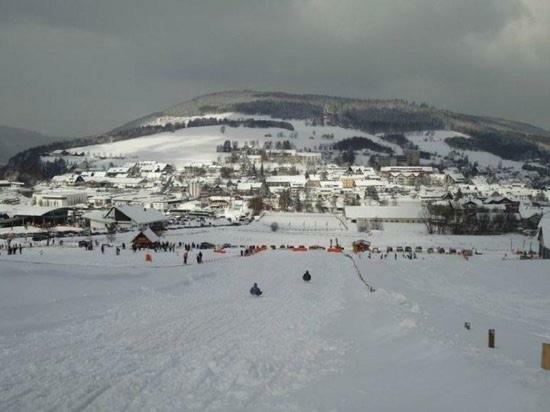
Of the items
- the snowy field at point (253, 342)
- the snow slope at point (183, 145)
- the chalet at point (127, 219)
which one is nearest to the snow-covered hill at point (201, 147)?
the snow slope at point (183, 145)

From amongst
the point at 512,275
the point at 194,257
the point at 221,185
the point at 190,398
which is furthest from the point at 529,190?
the point at 190,398

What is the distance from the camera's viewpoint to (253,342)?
962 cm

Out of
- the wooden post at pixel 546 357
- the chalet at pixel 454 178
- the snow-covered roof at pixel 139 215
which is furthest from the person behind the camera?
the chalet at pixel 454 178

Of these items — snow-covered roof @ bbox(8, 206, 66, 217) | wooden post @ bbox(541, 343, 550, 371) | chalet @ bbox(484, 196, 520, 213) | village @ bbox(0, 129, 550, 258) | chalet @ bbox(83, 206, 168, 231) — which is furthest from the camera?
chalet @ bbox(484, 196, 520, 213)

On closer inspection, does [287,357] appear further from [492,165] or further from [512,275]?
[492,165]

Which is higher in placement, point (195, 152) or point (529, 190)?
point (195, 152)

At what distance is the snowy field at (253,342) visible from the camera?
6.56 meters

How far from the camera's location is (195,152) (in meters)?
162

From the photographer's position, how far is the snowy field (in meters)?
6.56

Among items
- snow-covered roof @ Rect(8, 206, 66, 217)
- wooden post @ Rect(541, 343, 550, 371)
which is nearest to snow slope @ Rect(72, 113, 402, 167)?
snow-covered roof @ Rect(8, 206, 66, 217)

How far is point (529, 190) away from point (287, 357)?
346 ft

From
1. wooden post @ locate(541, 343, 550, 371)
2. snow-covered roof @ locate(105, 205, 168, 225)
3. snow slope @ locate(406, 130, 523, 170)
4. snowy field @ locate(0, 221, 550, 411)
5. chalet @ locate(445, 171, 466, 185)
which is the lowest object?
snowy field @ locate(0, 221, 550, 411)

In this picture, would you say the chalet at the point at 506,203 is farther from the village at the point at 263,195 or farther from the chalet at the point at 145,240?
the chalet at the point at 145,240

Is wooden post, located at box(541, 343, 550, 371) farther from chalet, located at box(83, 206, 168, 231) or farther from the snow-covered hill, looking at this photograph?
the snow-covered hill
